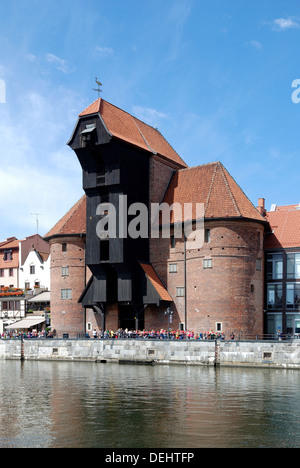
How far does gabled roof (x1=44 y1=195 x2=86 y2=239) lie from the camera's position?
198ft

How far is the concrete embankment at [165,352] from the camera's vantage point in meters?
43.7

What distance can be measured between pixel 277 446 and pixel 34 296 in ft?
181

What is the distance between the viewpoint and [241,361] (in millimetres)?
44625

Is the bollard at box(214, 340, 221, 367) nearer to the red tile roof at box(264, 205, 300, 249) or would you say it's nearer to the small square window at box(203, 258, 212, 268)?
the small square window at box(203, 258, 212, 268)

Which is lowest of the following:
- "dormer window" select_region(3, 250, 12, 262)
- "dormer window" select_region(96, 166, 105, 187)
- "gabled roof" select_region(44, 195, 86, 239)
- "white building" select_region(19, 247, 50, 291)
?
"white building" select_region(19, 247, 50, 291)

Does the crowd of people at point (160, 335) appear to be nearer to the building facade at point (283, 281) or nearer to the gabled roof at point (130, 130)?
the building facade at point (283, 281)

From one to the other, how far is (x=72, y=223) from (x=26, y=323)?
1403cm

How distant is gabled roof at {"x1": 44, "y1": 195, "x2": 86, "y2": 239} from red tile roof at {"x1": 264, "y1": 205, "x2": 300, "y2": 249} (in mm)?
17648

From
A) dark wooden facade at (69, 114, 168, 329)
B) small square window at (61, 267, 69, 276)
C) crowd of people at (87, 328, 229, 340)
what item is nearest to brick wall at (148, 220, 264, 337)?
crowd of people at (87, 328, 229, 340)

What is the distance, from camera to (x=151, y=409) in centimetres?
2583

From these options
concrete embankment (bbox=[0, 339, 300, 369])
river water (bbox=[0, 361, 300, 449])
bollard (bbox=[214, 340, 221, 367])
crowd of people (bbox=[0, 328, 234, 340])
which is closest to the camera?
river water (bbox=[0, 361, 300, 449])

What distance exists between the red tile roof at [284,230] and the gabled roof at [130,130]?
443 inches

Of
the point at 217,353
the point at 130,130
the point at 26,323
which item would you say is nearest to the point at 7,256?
the point at 26,323

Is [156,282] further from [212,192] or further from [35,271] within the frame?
[35,271]
